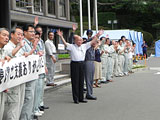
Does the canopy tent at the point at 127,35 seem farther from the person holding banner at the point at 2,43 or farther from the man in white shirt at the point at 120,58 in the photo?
the person holding banner at the point at 2,43

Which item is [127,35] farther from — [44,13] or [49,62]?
[49,62]

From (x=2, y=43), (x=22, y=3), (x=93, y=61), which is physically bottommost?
(x=93, y=61)

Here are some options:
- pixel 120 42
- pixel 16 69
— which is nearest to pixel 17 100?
pixel 16 69

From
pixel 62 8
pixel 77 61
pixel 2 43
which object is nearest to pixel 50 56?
pixel 77 61

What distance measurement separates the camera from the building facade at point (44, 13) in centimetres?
2731

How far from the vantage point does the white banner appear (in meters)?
5.55

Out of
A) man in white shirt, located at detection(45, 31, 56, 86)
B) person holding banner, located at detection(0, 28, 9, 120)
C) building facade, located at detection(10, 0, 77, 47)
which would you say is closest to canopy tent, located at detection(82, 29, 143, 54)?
building facade, located at detection(10, 0, 77, 47)

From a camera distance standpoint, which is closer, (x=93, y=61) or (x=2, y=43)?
(x=2, y=43)

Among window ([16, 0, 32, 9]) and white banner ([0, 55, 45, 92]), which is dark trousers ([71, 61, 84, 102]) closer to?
white banner ([0, 55, 45, 92])

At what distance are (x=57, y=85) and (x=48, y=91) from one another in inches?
37.8

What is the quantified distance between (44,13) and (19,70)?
96.6ft

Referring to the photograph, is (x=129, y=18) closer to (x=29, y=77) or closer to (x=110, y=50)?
(x=110, y=50)

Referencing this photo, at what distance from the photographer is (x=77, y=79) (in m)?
9.48

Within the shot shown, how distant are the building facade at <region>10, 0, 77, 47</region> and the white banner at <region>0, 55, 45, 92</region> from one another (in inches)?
761
